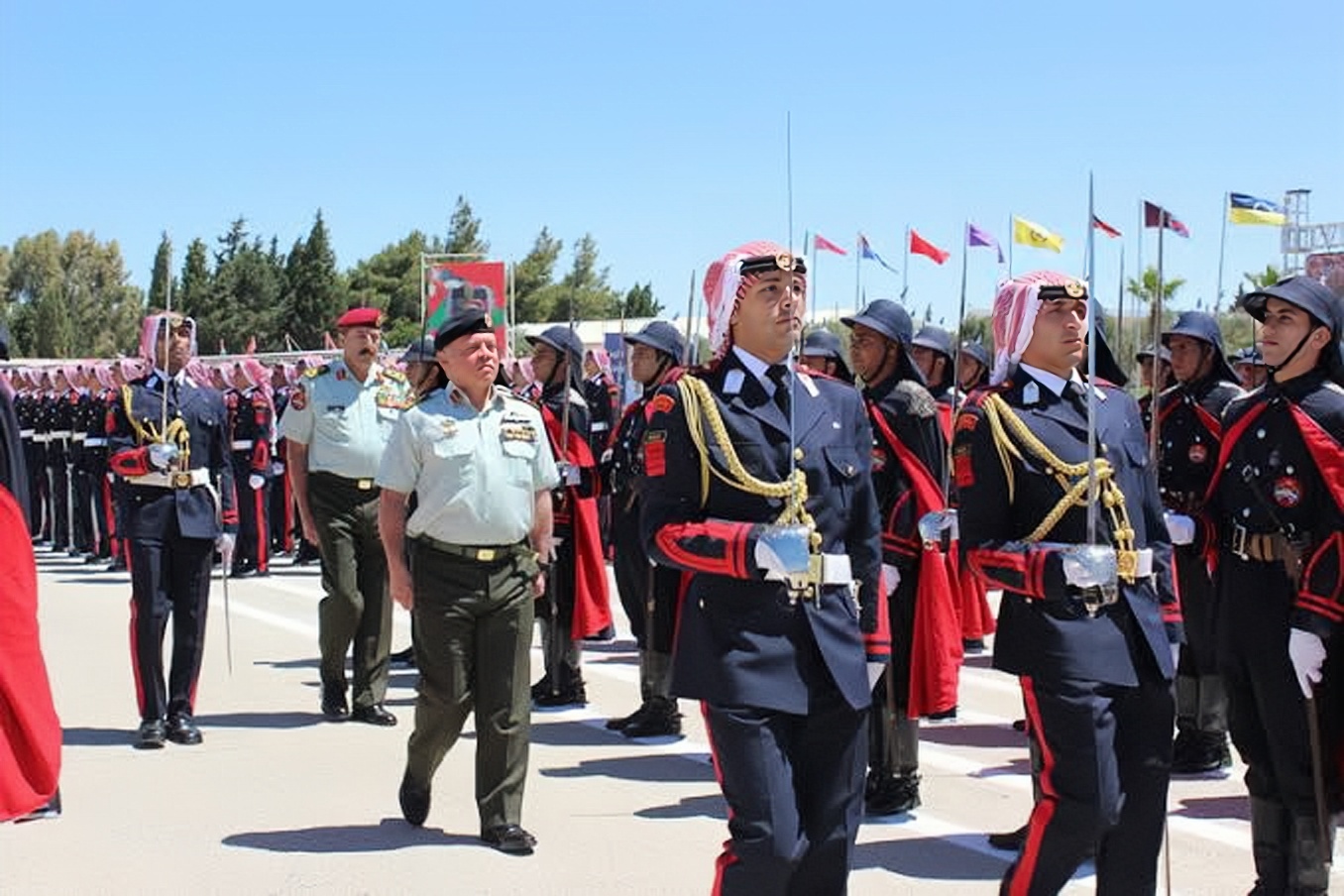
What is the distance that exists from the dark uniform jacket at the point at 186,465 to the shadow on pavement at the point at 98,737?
114 cm

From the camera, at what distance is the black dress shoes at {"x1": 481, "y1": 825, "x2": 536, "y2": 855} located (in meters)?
6.52

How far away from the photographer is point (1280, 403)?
562 cm

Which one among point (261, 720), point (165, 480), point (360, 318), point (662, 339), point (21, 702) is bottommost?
point (261, 720)

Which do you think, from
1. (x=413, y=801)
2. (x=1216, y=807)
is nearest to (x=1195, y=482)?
(x=1216, y=807)

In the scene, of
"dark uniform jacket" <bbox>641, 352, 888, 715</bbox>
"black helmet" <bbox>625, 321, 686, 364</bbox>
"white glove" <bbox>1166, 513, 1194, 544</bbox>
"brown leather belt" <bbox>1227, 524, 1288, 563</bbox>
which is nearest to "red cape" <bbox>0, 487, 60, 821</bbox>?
"dark uniform jacket" <bbox>641, 352, 888, 715</bbox>

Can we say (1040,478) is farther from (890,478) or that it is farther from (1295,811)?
(890,478)

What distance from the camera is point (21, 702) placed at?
4.26 m

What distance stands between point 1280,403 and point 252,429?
1447cm

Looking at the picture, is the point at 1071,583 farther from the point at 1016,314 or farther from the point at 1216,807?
the point at 1216,807

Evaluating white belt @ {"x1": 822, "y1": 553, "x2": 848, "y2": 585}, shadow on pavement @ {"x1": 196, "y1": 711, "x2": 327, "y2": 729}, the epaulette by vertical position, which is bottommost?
shadow on pavement @ {"x1": 196, "y1": 711, "x2": 327, "y2": 729}

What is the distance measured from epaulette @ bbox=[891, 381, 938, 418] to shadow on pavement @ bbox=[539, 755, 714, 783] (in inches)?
84.3

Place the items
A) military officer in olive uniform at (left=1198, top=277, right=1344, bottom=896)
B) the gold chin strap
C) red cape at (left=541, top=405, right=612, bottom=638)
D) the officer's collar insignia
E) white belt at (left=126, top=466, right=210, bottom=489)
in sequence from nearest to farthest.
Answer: the officer's collar insignia < the gold chin strap < military officer in olive uniform at (left=1198, top=277, right=1344, bottom=896) < white belt at (left=126, top=466, right=210, bottom=489) < red cape at (left=541, top=405, right=612, bottom=638)

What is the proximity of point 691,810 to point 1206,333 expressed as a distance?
138 inches

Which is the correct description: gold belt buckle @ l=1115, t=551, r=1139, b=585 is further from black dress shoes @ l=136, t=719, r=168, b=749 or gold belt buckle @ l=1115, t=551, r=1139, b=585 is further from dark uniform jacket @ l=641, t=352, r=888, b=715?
black dress shoes @ l=136, t=719, r=168, b=749
